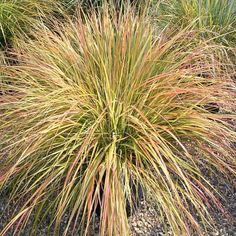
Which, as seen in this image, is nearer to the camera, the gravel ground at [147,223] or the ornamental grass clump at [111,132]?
the ornamental grass clump at [111,132]

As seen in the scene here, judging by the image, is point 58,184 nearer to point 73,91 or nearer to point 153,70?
point 73,91

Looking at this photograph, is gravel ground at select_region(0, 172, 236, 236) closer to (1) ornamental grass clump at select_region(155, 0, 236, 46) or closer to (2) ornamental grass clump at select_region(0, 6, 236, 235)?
(2) ornamental grass clump at select_region(0, 6, 236, 235)

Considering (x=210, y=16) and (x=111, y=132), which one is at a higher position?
(x=210, y=16)

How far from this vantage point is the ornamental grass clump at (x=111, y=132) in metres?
1.69

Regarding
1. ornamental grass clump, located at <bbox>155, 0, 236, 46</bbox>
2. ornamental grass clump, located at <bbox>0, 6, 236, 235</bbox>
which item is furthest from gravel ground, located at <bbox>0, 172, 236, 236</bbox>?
ornamental grass clump, located at <bbox>155, 0, 236, 46</bbox>

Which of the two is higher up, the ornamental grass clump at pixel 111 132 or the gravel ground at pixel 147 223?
the ornamental grass clump at pixel 111 132

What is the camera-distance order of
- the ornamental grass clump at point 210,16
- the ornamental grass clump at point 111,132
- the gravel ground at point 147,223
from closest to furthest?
the ornamental grass clump at point 111,132 → the gravel ground at point 147,223 → the ornamental grass clump at point 210,16

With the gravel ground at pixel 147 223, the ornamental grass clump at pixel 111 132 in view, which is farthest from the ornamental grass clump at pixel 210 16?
the gravel ground at pixel 147 223

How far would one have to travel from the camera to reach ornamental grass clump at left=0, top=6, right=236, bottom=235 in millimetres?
1690

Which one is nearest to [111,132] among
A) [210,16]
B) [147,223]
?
[147,223]

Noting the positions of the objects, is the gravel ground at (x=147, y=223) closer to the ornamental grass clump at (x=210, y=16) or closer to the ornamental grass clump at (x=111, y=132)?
the ornamental grass clump at (x=111, y=132)

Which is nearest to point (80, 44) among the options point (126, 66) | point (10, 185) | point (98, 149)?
point (126, 66)

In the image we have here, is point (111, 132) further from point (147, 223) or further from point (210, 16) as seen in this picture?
point (210, 16)

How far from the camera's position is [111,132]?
6.09 feet
